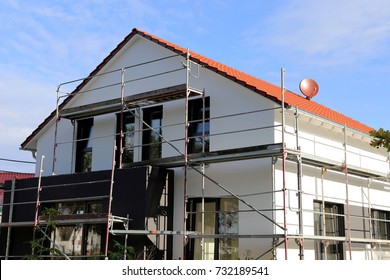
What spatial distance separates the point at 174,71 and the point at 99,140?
297 cm

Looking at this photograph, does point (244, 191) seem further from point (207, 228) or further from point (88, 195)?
point (88, 195)

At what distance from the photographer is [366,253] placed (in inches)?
542

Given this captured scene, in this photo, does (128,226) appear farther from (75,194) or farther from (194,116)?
(194,116)

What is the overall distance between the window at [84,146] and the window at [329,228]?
6.35m

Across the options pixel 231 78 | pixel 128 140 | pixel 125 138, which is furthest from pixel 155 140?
pixel 231 78

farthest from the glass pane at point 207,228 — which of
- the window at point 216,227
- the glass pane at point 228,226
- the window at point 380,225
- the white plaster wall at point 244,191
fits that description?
the window at point 380,225

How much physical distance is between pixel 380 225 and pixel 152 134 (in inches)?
264

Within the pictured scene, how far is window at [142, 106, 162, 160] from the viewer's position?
13.9 meters

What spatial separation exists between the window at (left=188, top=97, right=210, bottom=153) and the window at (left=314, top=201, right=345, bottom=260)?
2969 mm

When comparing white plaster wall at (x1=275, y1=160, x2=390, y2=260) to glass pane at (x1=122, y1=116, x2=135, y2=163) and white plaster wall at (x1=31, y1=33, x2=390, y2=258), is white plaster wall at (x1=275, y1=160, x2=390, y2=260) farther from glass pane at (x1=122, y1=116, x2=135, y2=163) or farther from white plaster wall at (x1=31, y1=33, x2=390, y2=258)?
glass pane at (x1=122, y1=116, x2=135, y2=163)

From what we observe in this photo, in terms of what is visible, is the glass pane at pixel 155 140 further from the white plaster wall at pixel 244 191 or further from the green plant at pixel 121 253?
the green plant at pixel 121 253

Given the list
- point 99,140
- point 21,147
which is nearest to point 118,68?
point 99,140

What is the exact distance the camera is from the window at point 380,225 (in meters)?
14.6

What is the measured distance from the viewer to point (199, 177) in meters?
12.5
